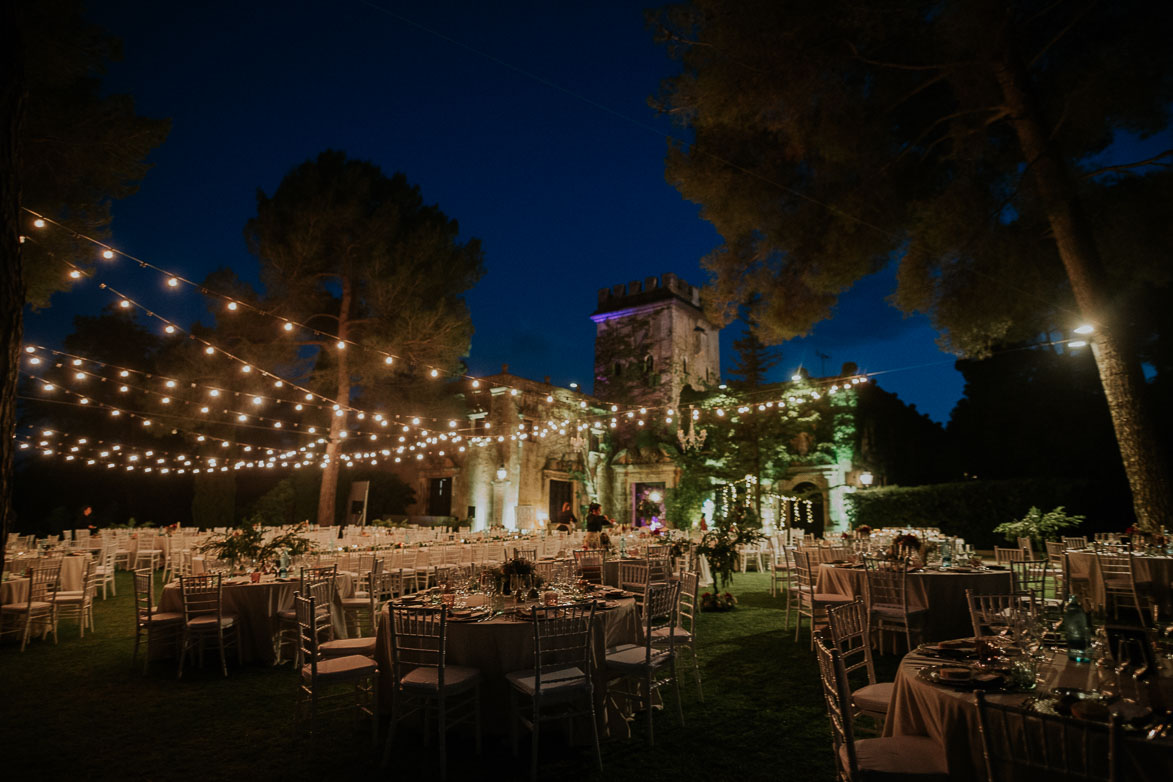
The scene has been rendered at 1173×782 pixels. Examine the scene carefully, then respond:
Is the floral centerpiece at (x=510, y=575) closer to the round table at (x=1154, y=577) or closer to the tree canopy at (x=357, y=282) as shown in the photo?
the round table at (x=1154, y=577)

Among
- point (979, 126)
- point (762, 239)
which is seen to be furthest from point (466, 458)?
point (979, 126)

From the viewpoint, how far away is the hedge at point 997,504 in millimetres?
12781

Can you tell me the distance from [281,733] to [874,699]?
11.3 ft

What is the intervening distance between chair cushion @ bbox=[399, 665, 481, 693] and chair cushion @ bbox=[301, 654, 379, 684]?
1.05ft

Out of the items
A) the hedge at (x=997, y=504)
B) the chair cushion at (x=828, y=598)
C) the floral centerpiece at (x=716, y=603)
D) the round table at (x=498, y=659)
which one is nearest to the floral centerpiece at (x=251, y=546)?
the round table at (x=498, y=659)

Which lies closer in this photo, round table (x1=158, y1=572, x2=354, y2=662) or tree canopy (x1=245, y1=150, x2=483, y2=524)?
round table (x1=158, y1=572, x2=354, y2=662)

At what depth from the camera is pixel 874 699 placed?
2.94 meters

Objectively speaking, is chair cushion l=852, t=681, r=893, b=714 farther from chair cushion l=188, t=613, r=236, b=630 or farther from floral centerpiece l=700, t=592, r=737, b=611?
chair cushion l=188, t=613, r=236, b=630

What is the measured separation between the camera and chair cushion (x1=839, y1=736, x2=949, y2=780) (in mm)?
2162

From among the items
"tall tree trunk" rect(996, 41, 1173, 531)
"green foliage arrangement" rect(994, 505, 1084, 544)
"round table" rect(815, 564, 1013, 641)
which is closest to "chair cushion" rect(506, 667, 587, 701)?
"round table" rect(815, 564, 1013, 641)

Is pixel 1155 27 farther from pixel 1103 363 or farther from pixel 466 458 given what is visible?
pixel 466 458

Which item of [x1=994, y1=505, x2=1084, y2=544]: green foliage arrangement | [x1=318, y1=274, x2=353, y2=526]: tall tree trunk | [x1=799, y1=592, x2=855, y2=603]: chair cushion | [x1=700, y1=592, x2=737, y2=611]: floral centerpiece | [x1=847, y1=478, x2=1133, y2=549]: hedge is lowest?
[x1=700, y1=592, x2=737, y2=611]: floral centerpiece

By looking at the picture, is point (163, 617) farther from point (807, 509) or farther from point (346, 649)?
point (807, 509)

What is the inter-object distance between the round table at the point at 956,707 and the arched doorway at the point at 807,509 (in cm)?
1515
